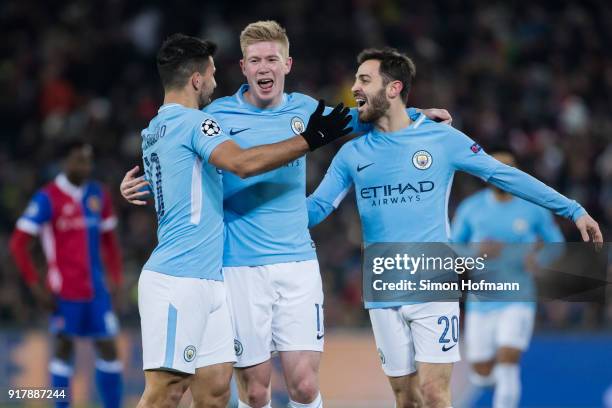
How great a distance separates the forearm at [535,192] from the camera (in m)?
6.37

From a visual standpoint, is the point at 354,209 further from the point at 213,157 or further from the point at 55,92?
the point at 213,157

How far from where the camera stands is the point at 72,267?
32.2ft

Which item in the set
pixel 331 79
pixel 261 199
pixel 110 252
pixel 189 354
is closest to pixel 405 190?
pixel 261 199

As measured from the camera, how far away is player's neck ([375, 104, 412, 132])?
671 cm

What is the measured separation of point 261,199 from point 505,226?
13.9 ft

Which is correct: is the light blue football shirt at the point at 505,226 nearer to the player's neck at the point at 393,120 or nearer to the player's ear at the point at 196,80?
the player's neck at the point at 393,120

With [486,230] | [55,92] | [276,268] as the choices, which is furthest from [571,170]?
[276,268]

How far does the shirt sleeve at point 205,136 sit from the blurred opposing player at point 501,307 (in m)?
4.17

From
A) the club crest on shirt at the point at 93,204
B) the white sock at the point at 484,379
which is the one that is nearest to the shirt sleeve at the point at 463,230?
the white sock at the point at 484,379

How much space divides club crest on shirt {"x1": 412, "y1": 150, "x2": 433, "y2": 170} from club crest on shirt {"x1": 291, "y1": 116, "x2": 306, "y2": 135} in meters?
0.73

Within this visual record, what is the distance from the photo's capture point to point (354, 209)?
13367 mm

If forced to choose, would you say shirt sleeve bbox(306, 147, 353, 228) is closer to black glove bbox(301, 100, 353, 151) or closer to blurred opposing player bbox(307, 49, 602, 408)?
blurred opposing player bbox(307, 49, 602, 408)

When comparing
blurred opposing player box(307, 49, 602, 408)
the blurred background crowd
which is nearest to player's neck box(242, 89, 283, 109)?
blurred opposing player box(307, 49, 602, 408)

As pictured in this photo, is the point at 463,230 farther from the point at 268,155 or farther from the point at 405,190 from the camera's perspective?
the point at 268,155
